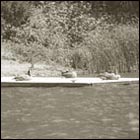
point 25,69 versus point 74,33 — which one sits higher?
point 74,33

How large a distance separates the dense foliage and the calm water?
343 cm

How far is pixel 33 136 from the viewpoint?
623 cm

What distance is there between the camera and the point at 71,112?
8023 mm

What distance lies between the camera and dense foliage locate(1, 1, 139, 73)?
47.5 feet

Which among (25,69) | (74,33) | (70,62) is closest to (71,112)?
(25,69)

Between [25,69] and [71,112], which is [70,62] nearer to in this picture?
[25,69]

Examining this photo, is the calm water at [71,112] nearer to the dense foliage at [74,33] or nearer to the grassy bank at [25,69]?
the grassy bank at [25,69]

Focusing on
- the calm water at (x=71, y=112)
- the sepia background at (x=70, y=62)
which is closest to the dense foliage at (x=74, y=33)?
the sepia background at (x=70, y=62)

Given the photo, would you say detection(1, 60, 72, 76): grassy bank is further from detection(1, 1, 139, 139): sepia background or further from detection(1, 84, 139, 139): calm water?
detection(1, 84, 139, 139): calm water

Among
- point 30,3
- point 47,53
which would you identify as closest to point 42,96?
point 47,53

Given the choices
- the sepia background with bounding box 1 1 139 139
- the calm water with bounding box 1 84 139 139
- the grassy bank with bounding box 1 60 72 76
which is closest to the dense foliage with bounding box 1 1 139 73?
the sepia background with bounding box 1 1 139 139

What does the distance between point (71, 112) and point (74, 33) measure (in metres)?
9.78

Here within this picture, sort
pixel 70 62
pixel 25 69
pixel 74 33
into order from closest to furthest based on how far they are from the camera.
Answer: pixel 25 69
pixel 70 62
pixel 74 33

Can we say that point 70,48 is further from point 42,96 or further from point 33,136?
point 33,136
